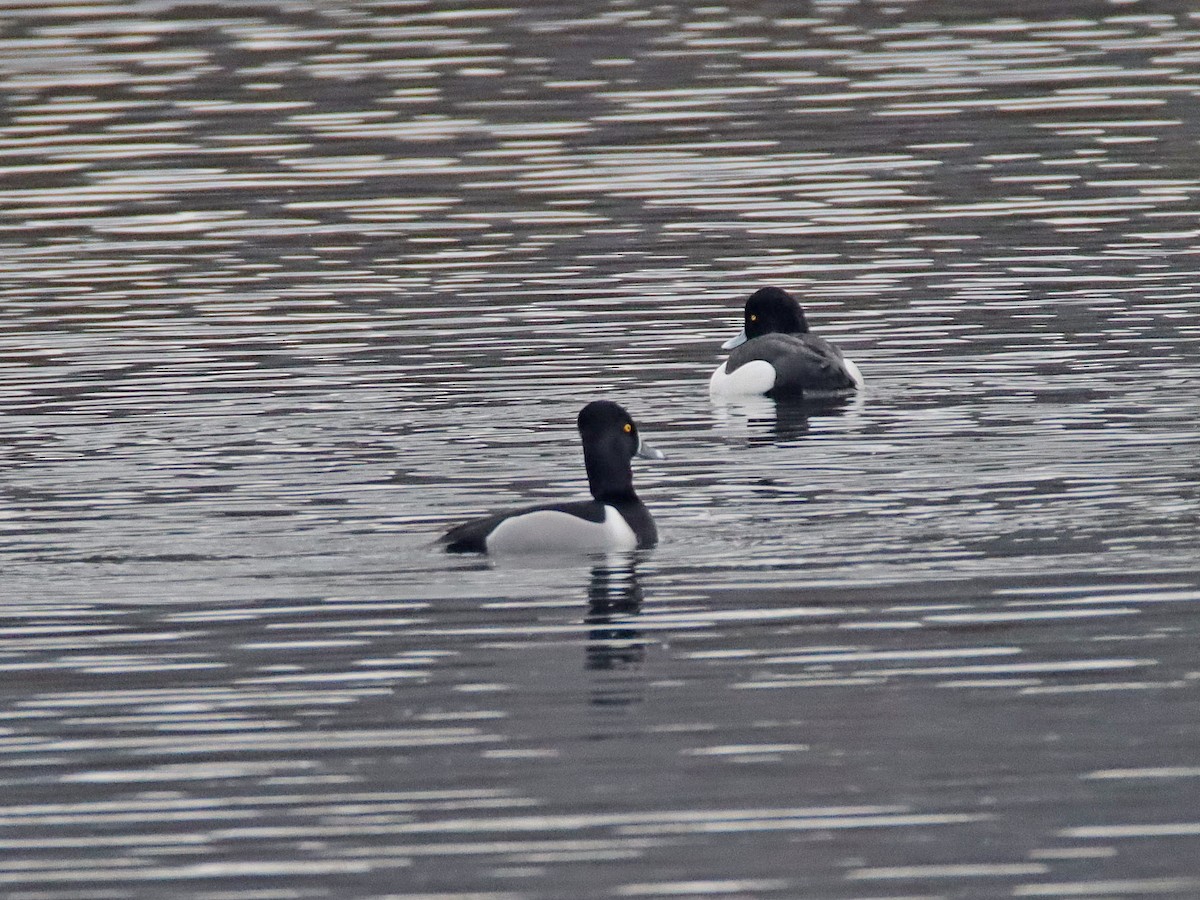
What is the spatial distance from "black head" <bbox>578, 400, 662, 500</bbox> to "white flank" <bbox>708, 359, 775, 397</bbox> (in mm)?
4372

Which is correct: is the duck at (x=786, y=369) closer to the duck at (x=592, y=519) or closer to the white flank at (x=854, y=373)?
the white flank at (x=854, y=373)

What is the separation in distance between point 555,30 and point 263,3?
7.89m

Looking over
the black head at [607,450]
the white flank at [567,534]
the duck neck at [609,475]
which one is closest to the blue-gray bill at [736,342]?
the black head at [607,450]

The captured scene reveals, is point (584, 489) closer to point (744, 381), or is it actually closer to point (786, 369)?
point (744, 381)

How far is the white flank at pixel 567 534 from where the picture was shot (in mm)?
13258

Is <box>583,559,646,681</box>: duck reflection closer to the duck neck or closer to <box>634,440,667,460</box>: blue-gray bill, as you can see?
the duck neck

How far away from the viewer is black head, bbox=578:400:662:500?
1380 centimetres

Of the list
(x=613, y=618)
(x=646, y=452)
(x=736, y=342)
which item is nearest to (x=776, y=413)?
(x=736, y=342)

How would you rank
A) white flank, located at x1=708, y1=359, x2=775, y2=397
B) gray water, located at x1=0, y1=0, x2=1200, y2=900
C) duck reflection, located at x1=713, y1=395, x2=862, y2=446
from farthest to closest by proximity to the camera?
white flank, located at x1=708, y1=359, x2=775, y2=397 < duck reflection, located at x1=713, y1=395, x2=862, y2=446 < gray water, located at x1=0, y1=0, x2=1200, y2=900

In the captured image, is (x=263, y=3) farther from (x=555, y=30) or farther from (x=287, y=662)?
(x=287, y=662)

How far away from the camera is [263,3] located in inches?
1832

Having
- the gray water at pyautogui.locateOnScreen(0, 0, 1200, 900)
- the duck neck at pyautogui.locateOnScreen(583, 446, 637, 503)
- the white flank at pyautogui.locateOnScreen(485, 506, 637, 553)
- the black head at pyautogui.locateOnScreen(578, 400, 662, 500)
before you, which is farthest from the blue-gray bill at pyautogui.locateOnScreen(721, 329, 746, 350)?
the white flank at pyautogui.locateOnScreen(485, 506, 637, 553)

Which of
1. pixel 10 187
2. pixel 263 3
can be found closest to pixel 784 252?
pixel 10 187

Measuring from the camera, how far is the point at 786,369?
1861 centimetres
